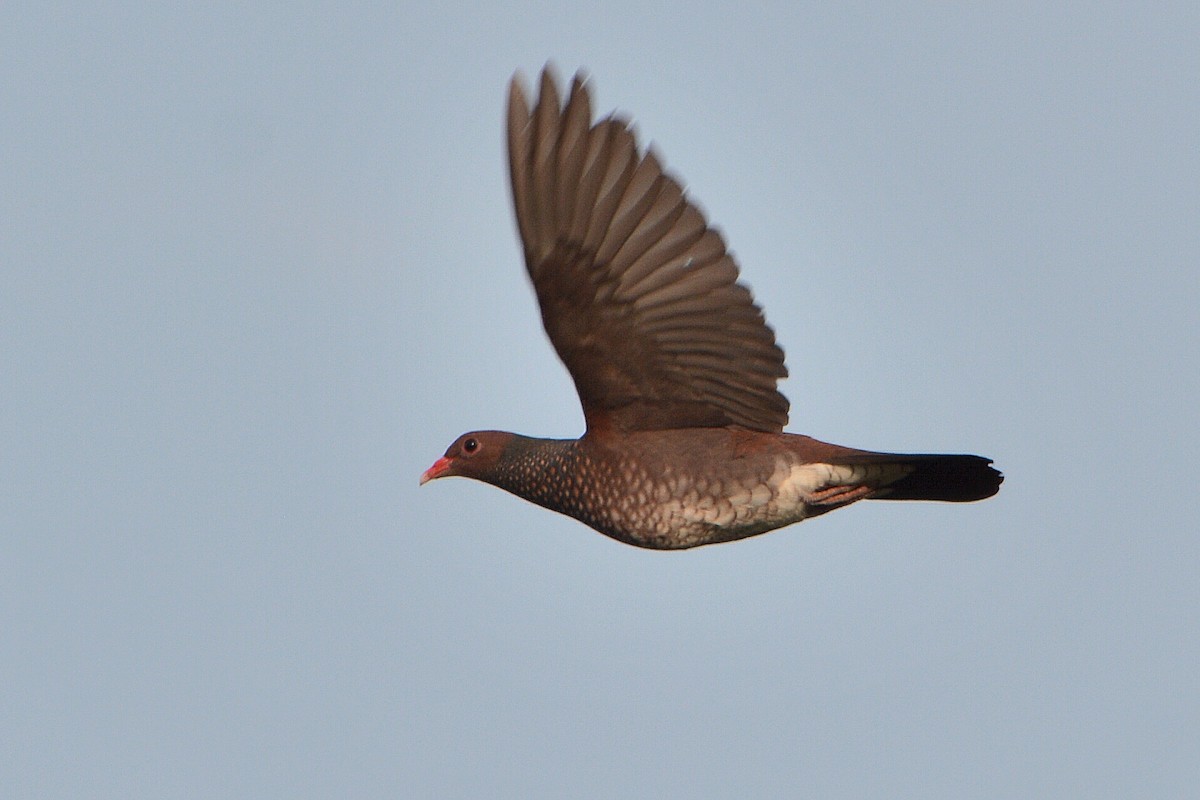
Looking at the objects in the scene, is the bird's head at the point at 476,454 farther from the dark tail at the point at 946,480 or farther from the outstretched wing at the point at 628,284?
the dark tail at the point at 946,480

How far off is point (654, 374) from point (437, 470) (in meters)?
1.83

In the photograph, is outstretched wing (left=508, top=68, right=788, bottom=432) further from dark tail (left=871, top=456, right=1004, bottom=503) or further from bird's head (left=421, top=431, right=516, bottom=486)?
bird's head (left=421, top=431, right=516, bottom=486)

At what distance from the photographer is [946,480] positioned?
23.7ft

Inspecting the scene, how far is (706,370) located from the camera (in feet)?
23.1

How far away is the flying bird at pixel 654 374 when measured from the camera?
20.5ft

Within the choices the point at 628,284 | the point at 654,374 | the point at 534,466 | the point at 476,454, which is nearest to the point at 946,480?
the point at 654,374

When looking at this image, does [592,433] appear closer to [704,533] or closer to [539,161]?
[704,533]

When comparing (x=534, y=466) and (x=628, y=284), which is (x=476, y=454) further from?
(x=628, y=284)

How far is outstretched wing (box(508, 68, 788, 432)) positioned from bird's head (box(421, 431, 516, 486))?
919mm

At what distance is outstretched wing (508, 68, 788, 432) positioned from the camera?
241 inches

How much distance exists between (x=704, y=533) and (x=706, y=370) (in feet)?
2.83

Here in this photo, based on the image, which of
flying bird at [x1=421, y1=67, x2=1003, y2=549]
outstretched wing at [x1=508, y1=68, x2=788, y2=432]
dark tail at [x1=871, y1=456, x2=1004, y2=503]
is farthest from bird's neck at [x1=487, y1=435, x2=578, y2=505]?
dark tail at [x1=871, y1=456, x2=1004, y2=503]

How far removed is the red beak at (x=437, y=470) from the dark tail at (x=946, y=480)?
239cm

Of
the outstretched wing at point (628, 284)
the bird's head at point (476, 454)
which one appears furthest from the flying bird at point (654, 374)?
the bird's head at point (476, 454)
